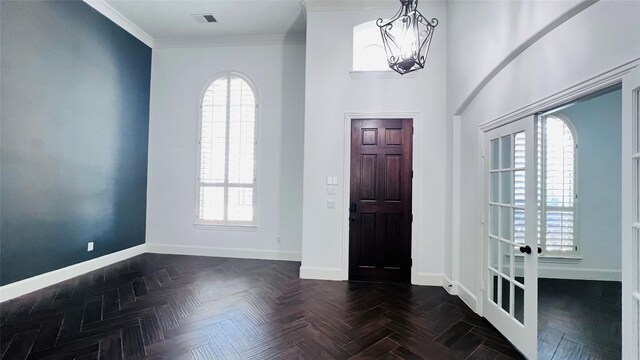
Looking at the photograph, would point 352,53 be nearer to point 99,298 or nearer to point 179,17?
point 179,17

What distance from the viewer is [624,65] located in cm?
142

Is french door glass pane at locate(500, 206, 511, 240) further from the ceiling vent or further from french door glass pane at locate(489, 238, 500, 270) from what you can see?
the ceiling vent

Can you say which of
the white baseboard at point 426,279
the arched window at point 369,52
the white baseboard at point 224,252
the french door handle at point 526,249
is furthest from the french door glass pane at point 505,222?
the white baseboard at point 224,252

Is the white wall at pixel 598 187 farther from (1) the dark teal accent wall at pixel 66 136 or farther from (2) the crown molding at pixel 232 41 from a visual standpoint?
(1) the dark teal accent wall at pixel 66 136

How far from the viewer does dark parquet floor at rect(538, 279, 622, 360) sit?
2211 millimetres

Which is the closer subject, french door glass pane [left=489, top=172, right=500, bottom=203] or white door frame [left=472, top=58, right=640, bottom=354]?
white door frame [left=472, top=58, right=640, bottom=354]

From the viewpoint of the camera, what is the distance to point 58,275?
11.5ft

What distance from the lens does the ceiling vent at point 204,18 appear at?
14.1 feet

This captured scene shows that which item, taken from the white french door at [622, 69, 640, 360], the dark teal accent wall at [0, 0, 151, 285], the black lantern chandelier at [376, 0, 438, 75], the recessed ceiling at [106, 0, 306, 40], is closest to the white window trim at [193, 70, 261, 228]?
the recessed ceiling at [106, 0, 306, 40]

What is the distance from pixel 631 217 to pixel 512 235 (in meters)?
0.98

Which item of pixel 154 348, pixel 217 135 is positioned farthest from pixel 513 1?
pixel 217 135

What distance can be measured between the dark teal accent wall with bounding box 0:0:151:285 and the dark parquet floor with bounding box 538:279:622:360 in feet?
18.1

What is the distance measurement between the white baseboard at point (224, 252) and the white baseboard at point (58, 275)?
0.46 meters

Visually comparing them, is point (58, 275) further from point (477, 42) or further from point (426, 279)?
point (477, 42)
